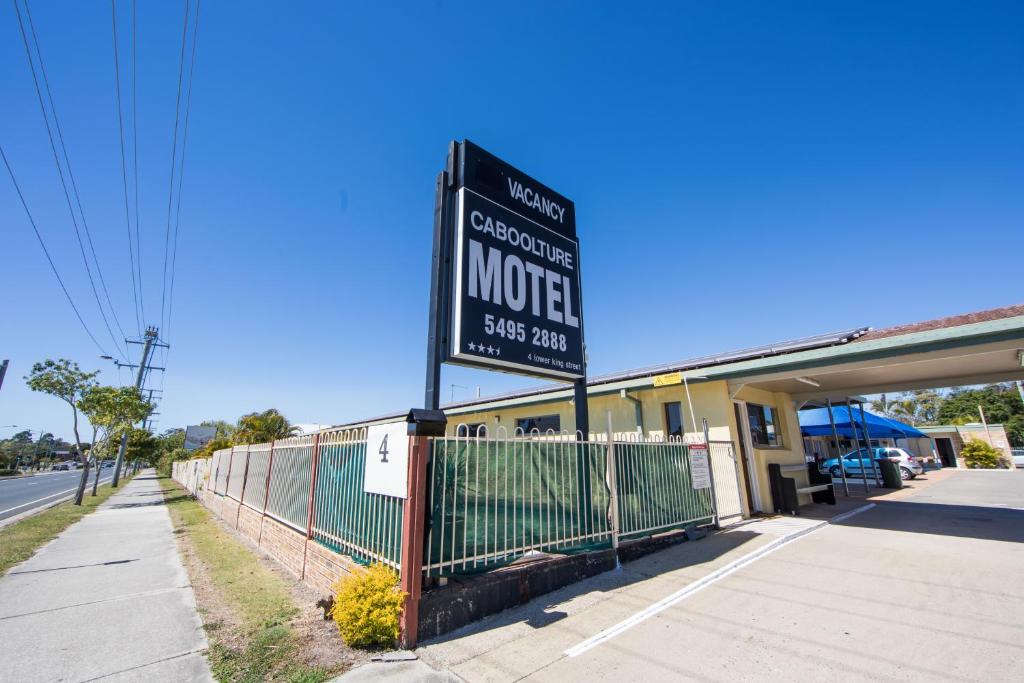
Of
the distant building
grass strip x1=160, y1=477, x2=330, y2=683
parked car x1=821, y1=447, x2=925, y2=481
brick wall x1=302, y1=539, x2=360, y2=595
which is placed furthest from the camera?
the distant building

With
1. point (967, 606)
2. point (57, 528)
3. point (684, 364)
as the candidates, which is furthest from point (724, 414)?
point (57, 528)

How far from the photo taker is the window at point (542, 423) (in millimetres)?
14805

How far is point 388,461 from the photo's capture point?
495 centimetres

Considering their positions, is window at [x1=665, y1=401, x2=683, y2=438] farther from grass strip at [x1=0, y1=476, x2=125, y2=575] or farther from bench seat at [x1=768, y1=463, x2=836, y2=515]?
grass strip at [x1=0, y1=476, x2=125, y2=575]

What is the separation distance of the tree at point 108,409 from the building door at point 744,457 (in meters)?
25.1

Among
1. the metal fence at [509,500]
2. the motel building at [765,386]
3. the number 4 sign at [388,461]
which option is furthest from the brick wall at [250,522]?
the metal fence at [509,500]

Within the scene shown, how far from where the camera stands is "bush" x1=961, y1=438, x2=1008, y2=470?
30.0 metres

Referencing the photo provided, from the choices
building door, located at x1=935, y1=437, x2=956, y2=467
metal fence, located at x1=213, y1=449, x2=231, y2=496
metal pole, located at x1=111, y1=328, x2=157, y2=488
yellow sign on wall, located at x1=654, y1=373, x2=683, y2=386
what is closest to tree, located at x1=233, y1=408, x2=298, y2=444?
metal pole, located at x1=111, y1=328, x2=157, y2=488

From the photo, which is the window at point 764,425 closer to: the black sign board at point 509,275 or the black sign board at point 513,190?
the black sign board at point 509,275

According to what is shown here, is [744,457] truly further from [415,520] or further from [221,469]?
[221,469]

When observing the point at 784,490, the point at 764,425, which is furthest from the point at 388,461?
the point at 764,425

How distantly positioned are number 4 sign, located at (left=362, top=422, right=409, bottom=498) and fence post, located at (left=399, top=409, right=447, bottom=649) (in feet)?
0.37

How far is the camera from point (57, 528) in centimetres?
1217

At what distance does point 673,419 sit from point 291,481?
9.30 m
